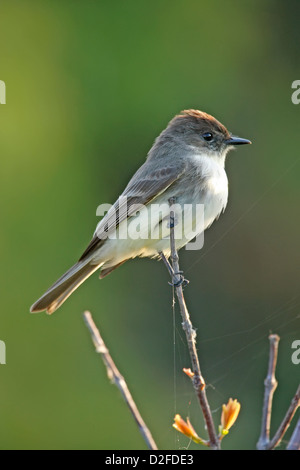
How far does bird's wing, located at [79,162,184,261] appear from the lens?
2.82 m

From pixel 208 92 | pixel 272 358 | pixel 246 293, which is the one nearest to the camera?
pixel 272 358

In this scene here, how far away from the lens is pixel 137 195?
2867 millimetres

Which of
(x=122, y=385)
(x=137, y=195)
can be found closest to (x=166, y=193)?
(x=137, y=195)

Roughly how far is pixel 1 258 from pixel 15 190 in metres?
0.45

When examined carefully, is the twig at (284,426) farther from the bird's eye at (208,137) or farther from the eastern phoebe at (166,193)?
the bird's eye at (208,137)

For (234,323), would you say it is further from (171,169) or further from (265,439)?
(265,439)

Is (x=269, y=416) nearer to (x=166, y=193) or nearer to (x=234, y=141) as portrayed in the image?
(x=166, y=193)

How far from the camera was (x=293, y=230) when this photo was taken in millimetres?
4883

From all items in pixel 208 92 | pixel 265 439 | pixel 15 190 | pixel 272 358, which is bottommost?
pixel 265 439

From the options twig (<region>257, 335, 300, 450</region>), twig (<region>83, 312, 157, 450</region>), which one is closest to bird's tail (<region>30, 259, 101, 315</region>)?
twig (<region>83, 312, 157, 450</region>)

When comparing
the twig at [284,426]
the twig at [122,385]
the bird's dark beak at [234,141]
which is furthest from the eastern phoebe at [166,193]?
the twig at [284,426]

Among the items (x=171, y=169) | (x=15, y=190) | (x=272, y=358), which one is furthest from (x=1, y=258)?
(x=272, y=358)

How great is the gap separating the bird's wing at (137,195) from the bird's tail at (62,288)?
0.24 ft

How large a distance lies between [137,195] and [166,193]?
0.41ft
